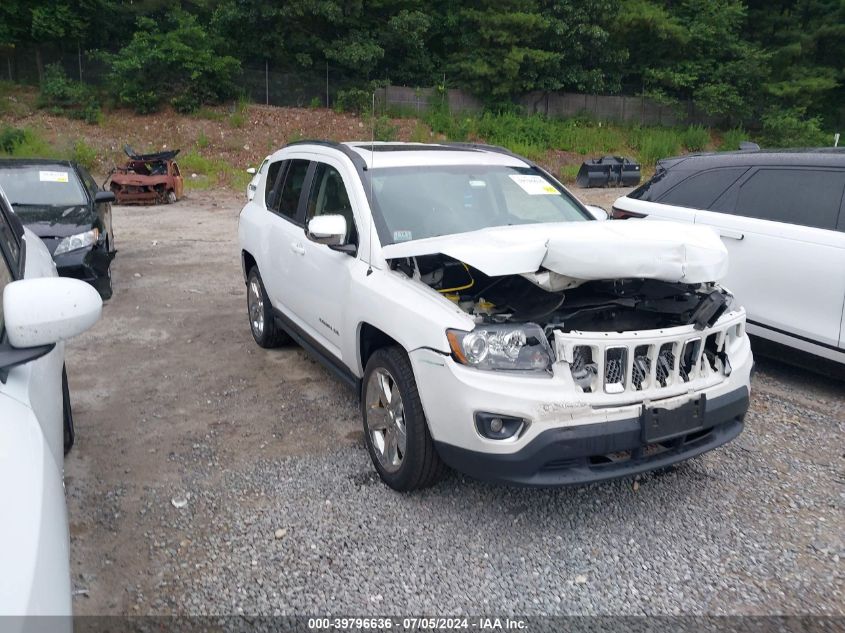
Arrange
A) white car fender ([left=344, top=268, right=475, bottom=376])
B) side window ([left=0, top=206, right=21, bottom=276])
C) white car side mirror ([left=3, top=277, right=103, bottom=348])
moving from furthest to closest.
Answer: white car fender ([left=344, top=268, right=475, bottom=376])
side window ([left=0, top=206, right=21, bottom=276])
white car side mirror ([left=3, top=277, right=103, bottom=348])

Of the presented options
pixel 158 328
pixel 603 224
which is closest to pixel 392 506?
pixel 603 224

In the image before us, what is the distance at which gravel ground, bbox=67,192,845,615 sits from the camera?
9.95ft

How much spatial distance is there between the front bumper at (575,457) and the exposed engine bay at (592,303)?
1.63ft

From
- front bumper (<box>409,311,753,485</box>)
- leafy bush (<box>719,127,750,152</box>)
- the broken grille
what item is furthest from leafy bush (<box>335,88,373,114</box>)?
front bumper (<box>409,311,753,485</box>)

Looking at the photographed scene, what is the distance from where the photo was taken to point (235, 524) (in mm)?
3564

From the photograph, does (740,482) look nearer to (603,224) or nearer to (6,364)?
(603,224)

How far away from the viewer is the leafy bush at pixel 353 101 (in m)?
29.1

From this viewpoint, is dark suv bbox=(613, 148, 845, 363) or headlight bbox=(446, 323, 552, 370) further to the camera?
dark suv bbox=(613, 148, 845, 363)

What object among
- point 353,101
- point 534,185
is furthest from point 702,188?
point 353,101

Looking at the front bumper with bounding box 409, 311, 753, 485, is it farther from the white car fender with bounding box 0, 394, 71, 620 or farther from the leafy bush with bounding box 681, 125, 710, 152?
the leafy bush with bounding box 681, 125, 710, 152

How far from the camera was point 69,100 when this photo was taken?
88.6 ft

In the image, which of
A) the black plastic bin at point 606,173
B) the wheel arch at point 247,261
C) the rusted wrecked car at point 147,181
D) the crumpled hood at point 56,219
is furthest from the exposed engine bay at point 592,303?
the black plastic bin at point 606,173

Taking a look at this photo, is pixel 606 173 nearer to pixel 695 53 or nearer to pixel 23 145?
pixel 695 53

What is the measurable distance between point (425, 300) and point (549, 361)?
69cm
